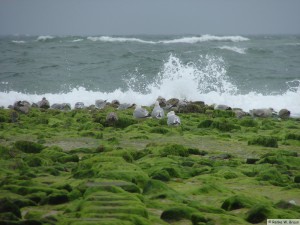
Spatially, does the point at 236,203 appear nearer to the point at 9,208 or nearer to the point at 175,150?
the point at 9,208

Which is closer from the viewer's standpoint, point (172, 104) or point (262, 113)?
point (262, 113)

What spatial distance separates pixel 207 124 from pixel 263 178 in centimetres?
691

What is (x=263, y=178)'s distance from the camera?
8.70 meters

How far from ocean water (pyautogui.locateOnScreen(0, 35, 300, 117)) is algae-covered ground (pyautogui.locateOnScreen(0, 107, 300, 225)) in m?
8.78

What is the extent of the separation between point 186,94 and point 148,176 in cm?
1684

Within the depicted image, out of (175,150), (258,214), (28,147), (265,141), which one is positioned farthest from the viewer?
(265,141)

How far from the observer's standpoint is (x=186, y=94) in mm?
25078

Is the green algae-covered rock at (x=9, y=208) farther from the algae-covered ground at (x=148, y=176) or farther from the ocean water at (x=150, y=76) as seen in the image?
the ocean water at (x=150, y=76)

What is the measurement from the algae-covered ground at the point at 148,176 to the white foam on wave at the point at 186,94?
8.03 m

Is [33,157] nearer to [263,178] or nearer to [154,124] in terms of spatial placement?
[263,178]

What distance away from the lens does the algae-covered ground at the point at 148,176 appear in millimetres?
6262

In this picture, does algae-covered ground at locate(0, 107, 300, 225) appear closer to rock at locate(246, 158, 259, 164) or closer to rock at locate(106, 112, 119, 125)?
rock at locate(246, 158, 259, 164)

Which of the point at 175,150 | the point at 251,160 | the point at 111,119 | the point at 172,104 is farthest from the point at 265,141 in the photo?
the point at 172,104

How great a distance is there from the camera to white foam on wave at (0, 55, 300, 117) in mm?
23159
